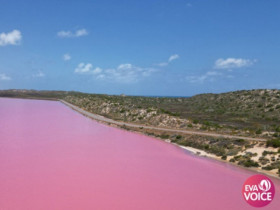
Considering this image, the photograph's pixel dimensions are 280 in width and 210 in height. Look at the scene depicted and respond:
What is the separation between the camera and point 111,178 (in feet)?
58.9

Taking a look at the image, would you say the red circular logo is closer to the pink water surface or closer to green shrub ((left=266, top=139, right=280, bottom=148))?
the pink water surface

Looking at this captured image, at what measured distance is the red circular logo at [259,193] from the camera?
14547mm

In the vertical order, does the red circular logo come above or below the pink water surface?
above

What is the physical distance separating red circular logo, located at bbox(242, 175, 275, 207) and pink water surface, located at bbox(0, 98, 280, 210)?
326mm

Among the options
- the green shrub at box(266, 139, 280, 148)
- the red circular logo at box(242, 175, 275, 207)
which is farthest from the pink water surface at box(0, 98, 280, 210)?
the green shrub at box(266, 139, 280, 148)

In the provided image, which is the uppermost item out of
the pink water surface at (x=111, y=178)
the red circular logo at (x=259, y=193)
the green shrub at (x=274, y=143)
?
the green shrub at (x=274, y=143)

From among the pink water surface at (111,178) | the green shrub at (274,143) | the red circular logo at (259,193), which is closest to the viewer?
the pink water surface at (111,178)

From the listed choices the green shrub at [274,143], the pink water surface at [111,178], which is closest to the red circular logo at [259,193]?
the pink water surface at [111,178]

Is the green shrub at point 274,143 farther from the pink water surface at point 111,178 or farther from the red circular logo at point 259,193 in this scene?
the red circular logo at point 259,193

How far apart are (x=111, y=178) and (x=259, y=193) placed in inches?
356

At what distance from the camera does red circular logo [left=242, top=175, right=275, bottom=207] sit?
1455 centimetres

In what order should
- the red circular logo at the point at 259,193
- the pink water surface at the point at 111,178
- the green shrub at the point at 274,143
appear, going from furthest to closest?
the green shrub at the point at 274,143, the red circular logo at the point at 259,193, the pink water surface at the point at 111,178

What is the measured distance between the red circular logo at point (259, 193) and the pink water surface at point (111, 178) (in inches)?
12.8

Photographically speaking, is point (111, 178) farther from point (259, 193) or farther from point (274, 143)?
point (274, 143)
